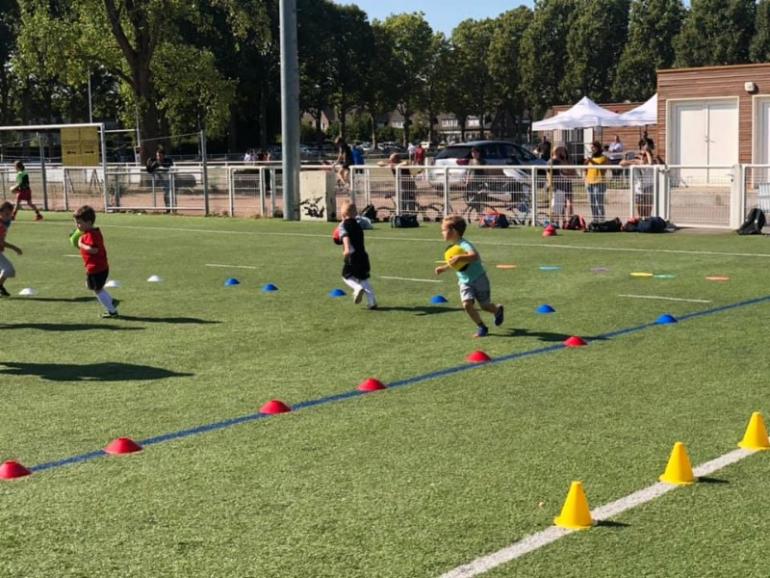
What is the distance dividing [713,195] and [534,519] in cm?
1683

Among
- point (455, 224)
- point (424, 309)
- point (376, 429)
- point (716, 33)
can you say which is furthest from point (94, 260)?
point (716, 33)

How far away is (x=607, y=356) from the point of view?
892cm

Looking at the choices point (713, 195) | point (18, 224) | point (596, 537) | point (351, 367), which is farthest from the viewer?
point (18, 224)

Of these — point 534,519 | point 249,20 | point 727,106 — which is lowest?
point 534,519

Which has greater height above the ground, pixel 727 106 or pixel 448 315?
pixel 727 106

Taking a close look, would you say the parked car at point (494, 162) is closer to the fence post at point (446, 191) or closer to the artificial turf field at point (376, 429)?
the fence post at point (446, 191)

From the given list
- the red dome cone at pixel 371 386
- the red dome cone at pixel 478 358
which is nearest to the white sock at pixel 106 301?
the red dome cone at pixel 478 358

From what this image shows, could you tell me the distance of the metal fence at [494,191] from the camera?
20.6m

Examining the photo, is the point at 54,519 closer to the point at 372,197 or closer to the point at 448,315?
the point at 448,315

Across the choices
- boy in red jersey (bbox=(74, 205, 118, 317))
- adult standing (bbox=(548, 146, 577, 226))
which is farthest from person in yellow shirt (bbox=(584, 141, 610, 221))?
boy in red jersey (bbox=(74, 205, 118, 317))

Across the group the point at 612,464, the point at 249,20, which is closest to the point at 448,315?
the point at 612,464

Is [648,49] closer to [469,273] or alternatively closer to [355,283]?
[355,283]

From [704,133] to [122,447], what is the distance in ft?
102

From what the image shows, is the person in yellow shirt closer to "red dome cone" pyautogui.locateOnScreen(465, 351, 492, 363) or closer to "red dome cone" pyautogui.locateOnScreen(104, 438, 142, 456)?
"red dome cone" pyautogui.locateOnScreen(465, 351, 492, 363)
